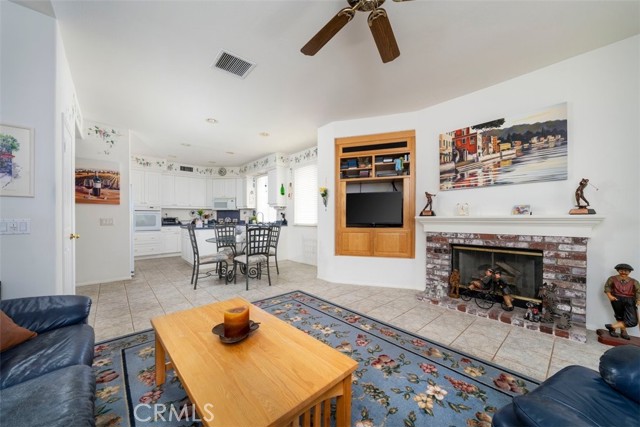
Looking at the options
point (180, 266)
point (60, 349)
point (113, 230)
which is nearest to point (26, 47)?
point (60, 349)

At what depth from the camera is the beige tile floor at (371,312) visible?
1.88m

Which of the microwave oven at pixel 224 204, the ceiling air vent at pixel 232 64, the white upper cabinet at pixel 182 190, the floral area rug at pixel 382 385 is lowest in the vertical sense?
the floral area rug at pixel 382 385

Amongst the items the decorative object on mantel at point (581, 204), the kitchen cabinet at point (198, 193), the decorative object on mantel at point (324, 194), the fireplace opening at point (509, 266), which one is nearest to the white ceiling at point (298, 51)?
the decorative object on mantel at point (324, 194)

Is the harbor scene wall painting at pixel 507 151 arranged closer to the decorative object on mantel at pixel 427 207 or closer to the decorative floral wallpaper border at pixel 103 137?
the decorative object on mantel at pixel 427 207

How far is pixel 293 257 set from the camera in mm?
5801

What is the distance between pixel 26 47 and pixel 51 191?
109 cm

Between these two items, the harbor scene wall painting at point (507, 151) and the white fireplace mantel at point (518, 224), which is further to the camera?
the harbor scene wall painting at point (507, 151)

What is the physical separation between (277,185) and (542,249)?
484cm

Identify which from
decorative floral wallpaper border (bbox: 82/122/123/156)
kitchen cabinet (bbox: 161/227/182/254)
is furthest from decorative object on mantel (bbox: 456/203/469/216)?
kitchen cabinet (bbox: 161/227/182/254)

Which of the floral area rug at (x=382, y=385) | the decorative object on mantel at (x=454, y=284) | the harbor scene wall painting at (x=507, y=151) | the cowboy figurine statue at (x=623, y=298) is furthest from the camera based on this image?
the decorative object on mantel at (x=454, y=284)

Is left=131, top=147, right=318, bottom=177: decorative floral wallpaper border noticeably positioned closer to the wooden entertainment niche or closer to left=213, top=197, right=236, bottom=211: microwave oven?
left=213, top=197, right=236, bottom=211: microwave oven

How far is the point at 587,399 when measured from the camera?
0.96 m

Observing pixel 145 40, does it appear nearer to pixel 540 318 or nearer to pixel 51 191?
pixel 51 191

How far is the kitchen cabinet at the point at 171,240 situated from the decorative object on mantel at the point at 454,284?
6.49m
